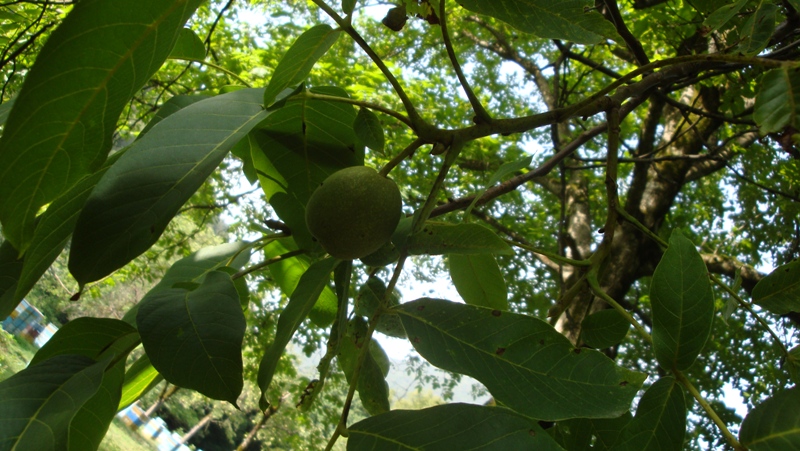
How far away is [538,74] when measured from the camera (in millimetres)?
6258

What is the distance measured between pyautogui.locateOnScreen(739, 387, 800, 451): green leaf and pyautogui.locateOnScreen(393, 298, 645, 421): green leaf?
0.13 m

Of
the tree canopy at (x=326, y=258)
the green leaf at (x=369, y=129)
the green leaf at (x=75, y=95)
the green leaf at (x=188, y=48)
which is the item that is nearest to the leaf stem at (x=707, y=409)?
the tree canopy at (x=326, y=258)

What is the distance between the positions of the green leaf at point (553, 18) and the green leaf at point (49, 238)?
1.81 feet

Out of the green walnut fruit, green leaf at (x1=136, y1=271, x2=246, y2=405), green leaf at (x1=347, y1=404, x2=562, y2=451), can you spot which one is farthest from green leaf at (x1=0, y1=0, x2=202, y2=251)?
green leaf at (x1=347, y1=404, x2=562, y2=451)

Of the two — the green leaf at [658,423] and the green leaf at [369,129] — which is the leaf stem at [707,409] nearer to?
the green leaf at [658,423]

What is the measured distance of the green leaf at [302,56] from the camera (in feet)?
2.63

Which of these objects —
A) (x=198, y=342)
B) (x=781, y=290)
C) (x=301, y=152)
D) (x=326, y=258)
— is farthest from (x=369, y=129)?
(x=781, y=290)

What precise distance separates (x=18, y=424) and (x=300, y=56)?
578 millimetres

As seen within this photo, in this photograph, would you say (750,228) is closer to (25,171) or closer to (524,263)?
(524,263)

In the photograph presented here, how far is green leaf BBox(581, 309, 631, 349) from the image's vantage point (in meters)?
0.89

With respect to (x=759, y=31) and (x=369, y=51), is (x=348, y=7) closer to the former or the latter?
(x=369, y=51)

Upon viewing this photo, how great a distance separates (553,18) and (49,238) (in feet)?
2.25

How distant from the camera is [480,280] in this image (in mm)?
1067

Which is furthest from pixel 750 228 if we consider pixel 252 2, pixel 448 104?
pixel 252 2
